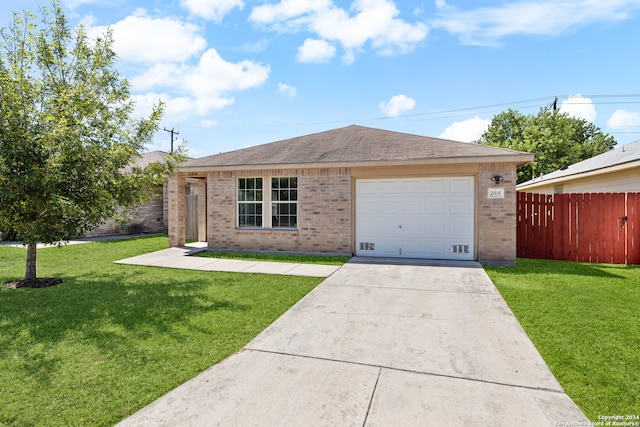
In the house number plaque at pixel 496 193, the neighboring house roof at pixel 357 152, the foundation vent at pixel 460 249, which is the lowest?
the foundation vent at pixel 460 249

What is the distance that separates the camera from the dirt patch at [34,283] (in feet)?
22.5

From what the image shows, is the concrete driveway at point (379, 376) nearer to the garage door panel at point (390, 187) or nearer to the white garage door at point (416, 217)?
the white garage door at point (416, 217)

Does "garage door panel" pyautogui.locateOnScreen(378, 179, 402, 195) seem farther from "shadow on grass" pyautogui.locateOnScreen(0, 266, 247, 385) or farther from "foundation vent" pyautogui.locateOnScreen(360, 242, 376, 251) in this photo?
"shadow on grass" pyautogui.locateOnScreen(0, 266, 247, 385)

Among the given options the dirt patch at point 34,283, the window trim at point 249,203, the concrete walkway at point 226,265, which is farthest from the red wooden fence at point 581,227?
the dirt patch at point 34,283

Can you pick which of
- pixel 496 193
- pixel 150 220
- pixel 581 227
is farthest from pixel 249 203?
pixel 581 227

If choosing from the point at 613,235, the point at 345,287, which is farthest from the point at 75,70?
the point at 613,235

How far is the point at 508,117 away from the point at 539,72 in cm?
2630

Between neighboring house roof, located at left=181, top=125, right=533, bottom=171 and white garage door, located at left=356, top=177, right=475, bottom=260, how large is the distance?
0.70 m

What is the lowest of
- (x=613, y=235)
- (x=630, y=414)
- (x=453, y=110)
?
(x=630, y=414)

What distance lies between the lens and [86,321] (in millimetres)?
4805

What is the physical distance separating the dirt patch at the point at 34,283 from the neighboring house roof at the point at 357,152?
17.7ft

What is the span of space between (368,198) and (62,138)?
750cm

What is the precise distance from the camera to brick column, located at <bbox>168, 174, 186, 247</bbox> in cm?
1259

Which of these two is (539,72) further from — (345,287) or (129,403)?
(129,403)
